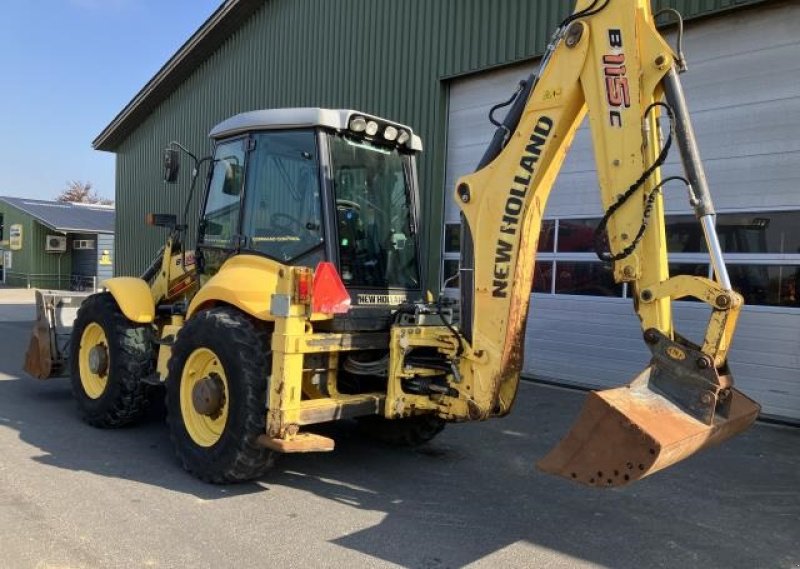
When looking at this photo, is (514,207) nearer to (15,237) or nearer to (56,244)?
(56,244)

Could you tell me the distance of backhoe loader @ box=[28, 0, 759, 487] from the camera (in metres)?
3.56

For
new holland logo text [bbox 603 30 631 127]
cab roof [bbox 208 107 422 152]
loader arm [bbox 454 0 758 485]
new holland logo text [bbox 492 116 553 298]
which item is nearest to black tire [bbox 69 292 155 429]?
cab roof [bbox 208 107 422 152]

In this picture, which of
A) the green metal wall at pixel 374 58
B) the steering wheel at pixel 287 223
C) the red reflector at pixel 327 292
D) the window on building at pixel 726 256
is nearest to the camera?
the red reflector at pixel 327 292

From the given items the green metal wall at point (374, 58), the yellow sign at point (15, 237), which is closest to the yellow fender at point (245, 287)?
the green metal wall at point (374, 58)

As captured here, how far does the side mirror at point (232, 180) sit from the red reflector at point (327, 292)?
1.34 m

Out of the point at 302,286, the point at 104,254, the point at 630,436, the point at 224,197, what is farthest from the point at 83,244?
the point at 630,436

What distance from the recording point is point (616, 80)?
12.6 ft

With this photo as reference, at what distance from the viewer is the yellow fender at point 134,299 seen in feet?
19.9

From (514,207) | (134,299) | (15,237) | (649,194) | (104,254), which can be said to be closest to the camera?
(649,194)

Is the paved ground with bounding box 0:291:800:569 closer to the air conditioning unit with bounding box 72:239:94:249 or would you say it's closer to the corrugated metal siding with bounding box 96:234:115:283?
the corrugated metal siding with bounding box 96:234:115:283

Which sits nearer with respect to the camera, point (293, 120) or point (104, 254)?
point (293, 120)

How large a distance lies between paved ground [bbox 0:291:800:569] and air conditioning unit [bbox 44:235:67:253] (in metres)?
31.6

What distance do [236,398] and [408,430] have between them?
5.66 feet

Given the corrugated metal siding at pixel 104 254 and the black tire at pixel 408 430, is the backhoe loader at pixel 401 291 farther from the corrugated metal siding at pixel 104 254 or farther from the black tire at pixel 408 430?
the corrugated metal siding at pixel 104 254
